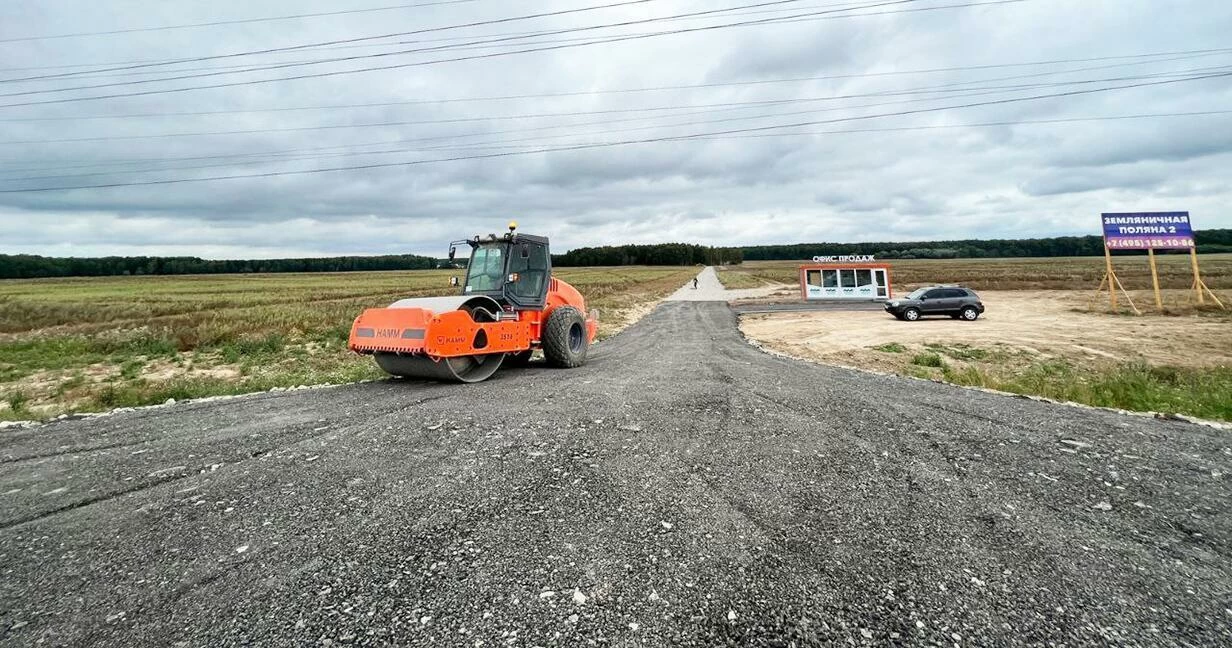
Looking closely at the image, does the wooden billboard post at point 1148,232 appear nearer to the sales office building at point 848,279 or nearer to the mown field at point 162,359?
the sales office building at point 848,279

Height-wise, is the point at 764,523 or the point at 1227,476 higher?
the point at 764,523

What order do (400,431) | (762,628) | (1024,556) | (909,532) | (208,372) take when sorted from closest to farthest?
(762,628)
(1024,556)
(909,532)
(400,431)
(208,372)

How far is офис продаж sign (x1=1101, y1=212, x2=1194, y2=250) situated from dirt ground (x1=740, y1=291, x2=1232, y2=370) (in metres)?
4.04

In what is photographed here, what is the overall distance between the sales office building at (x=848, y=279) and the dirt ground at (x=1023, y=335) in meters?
8.28

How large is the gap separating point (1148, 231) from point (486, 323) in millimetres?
35212

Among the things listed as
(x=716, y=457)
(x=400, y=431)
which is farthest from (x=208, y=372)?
(x=716, y=457)

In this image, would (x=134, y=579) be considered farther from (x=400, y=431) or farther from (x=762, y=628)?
(x=762, y=628)

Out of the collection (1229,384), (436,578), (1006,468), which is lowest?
(1229,384)

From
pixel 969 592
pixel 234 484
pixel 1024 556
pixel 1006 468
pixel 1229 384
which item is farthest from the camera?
pixel 1229 384

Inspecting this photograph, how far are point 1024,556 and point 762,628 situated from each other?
1.98 m

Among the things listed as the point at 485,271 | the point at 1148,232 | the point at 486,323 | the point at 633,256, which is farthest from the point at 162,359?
the point at 633,256

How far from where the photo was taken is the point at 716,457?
212 inches

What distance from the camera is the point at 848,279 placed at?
39219 mm

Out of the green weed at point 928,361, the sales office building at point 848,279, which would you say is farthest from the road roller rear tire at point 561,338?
the sales office building at point 848,279
